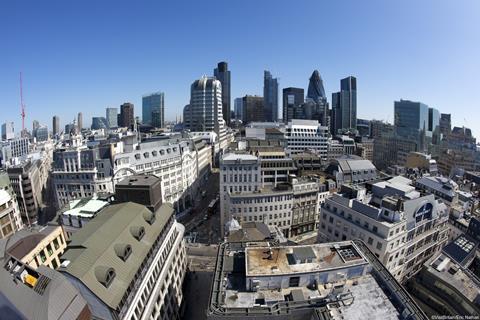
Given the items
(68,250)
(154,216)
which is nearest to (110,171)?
(154,216)

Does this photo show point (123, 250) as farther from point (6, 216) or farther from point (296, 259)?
point (6, 216)

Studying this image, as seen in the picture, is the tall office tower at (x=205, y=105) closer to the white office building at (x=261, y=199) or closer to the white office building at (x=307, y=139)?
the white office building at (x=307, y=139)

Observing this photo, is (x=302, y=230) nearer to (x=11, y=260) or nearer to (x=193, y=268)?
(x=193, y=268)

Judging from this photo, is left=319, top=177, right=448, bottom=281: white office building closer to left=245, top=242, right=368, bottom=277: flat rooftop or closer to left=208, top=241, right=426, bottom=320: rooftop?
left=208, top=241, right=426, bottom=320: rooftop

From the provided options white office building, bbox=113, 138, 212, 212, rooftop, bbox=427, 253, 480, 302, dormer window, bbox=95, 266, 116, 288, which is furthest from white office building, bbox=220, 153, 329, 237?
dormer window, bbox=95, 266, 116, 288

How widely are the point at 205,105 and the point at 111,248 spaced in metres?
155

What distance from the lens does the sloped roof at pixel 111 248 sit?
34.5m

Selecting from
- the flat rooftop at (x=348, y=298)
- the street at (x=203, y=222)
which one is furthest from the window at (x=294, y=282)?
the street at (x=203, y=222)

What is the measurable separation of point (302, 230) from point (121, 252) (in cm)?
6702

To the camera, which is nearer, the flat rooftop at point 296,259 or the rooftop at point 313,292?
the rooftop at point 313,292

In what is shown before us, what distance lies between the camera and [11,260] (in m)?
→ 29.9

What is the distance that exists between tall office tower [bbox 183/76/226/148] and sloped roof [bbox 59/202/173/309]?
140 metres

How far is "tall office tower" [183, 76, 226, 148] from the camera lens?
182 m

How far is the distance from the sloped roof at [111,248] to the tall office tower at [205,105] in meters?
140
